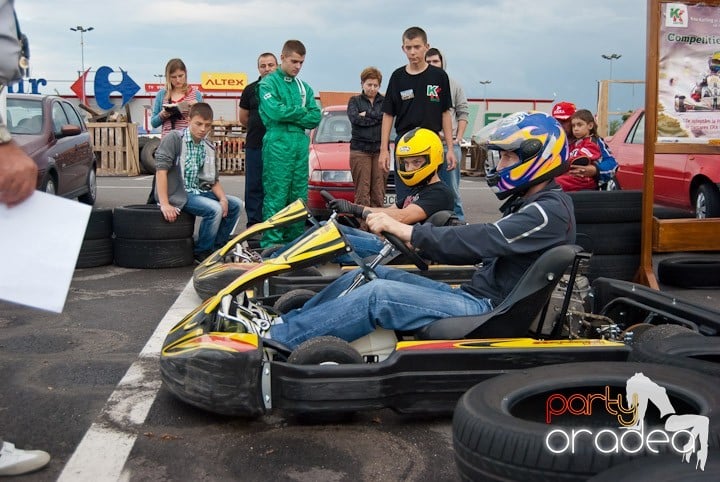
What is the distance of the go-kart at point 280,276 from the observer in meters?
5.13

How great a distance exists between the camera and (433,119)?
7.91 meters

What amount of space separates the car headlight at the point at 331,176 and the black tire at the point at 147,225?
2.65 metres

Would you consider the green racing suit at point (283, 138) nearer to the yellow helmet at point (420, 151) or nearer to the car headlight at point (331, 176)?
the car headlight at point (331, 176)

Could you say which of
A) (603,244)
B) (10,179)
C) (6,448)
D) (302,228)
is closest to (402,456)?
(6,448)

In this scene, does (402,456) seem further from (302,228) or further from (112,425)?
(302,228)

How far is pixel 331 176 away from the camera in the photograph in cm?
995

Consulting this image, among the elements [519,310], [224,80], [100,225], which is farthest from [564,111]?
[224,80]

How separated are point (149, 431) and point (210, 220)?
4176mm

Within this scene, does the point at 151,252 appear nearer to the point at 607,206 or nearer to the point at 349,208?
the point at 349,208

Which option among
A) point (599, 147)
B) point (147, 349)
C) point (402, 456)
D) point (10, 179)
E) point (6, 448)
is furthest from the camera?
point (599, 147)

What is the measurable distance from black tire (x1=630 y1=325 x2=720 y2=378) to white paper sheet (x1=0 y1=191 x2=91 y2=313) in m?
2.29

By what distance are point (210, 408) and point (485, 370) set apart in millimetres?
1203

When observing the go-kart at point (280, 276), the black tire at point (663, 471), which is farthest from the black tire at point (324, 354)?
the black tire at point (663, 471)

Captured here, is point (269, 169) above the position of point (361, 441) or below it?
above
